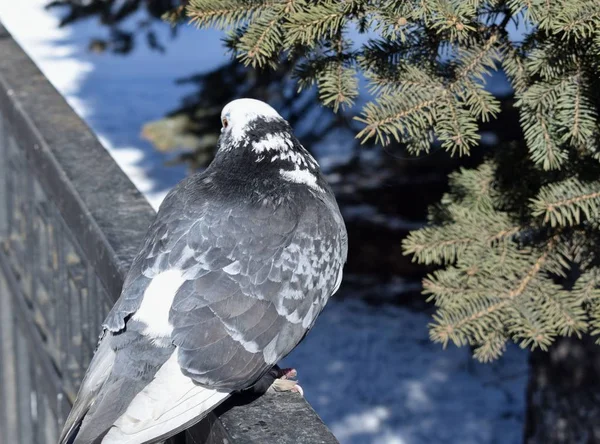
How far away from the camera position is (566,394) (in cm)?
352

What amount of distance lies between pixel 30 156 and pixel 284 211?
144 centimetres

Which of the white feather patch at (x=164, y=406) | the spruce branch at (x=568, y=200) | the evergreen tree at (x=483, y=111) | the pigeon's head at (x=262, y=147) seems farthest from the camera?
the pigeon's head at (x=262, y=147)

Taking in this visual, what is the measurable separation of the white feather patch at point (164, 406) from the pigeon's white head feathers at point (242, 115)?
0.76 m

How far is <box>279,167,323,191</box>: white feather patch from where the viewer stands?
247 cm

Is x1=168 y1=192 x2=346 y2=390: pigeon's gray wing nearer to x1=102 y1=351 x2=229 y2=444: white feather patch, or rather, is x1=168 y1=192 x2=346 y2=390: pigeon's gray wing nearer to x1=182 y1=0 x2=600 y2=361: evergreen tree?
x1=102 y1=351 x2=229 y2=444: white feather patch

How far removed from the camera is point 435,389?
5070 millimetres

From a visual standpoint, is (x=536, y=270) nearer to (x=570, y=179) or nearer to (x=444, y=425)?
(x=570, y=179)

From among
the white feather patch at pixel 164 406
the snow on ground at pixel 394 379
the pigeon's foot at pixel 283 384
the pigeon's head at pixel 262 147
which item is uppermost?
the pigeon's head at pixel 262 147

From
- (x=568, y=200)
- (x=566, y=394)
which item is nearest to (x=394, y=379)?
(x=566, y=394)

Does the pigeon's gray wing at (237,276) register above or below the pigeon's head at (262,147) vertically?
below

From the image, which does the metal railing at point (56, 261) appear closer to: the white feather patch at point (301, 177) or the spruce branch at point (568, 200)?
the white feather patch at point (301, 177)

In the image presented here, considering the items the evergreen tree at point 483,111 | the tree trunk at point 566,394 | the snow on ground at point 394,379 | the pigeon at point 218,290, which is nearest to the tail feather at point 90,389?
the pigeon at point 218,290

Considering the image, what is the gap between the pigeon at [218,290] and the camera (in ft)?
6.40

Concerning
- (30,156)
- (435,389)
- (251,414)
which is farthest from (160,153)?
(251,414)
